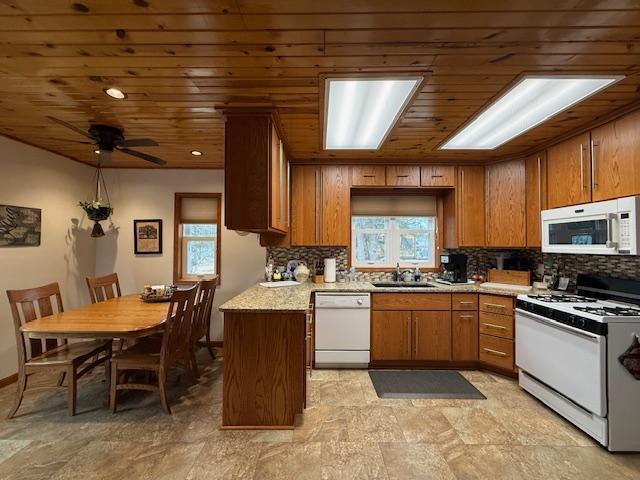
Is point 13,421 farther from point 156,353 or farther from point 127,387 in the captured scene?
point 156,353

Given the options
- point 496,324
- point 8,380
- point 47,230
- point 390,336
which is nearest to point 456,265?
point 496,324

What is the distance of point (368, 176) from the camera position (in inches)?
136

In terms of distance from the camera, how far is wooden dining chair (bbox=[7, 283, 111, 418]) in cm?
221

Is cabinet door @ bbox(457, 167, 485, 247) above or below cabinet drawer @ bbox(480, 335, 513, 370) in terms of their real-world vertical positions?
above

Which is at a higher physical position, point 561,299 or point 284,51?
point 284,51

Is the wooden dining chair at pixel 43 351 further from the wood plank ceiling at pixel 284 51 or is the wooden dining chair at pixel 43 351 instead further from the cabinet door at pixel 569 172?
the cabinet door at pixel 569 172

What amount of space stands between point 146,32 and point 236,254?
9.29 feet

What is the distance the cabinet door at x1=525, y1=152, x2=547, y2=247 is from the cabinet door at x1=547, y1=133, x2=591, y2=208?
0.06 metres

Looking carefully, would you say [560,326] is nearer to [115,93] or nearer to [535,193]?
[535,193]

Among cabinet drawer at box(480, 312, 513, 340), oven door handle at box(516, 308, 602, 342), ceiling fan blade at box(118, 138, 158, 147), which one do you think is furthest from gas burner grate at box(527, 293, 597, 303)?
ceiling fan blade at box(118, 138, 158, 147)

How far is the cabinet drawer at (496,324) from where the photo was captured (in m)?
2.83

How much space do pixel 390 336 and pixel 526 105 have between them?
236 centimetres

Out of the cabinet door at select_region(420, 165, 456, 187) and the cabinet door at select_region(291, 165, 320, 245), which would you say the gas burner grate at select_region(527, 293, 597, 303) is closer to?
the cabinet door at select_region(420, 165, 456, 187)

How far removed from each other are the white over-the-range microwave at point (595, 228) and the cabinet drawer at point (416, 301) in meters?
1.05
